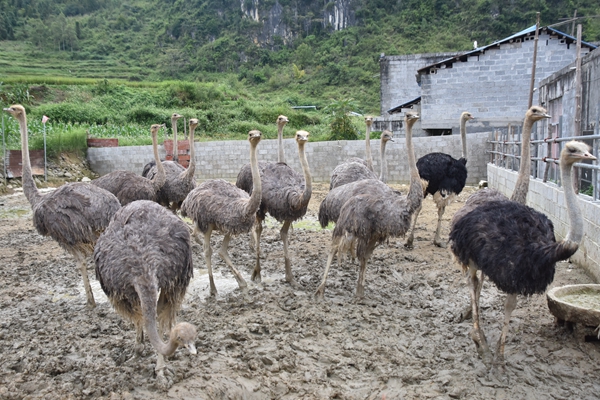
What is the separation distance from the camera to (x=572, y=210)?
11.2ft

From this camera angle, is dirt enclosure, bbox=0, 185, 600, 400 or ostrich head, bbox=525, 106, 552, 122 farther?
ostrich head, bbox=525, 106, 552, 122

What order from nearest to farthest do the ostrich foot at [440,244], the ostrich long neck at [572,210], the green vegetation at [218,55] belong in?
1. the ostrich long neck at [572,210]
2. the ostrich foot at [440,244]
3. the green vegetation at [218,55]

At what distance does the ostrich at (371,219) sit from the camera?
5.00 metres

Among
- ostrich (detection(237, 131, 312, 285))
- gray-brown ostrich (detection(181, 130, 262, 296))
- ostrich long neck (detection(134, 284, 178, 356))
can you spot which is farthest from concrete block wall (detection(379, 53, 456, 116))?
ostrich long neck (detection(134, 284, 178, 356))

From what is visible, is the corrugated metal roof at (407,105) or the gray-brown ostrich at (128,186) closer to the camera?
the gray-brown ostrich at (128,186)

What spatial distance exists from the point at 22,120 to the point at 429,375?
566cm

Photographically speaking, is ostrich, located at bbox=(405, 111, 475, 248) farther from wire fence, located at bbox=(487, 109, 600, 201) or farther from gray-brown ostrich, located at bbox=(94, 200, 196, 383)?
gray-brown ostrich, located at bbox=(94, 200, 196, 383)

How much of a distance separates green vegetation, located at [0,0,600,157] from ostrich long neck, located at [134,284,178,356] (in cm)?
1430

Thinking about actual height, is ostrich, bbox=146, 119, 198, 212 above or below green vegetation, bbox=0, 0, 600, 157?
below

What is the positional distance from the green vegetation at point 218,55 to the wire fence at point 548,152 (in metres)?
7.42

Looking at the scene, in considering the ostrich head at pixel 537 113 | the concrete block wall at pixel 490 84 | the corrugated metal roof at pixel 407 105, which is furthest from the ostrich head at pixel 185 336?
the corrugated metal roof at pixel 407 105

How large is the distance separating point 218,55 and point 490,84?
41624 mm

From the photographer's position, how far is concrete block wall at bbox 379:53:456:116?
24562mm

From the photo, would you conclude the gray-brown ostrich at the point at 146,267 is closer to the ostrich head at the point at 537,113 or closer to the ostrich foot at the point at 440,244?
the ostrich head at the point at 537,113
